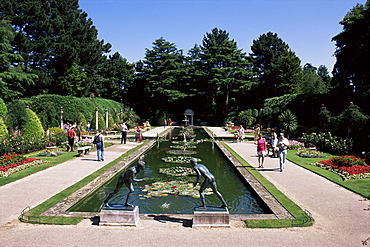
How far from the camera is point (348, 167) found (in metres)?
11.6

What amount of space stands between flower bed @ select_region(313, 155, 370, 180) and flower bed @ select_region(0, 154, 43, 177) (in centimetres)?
1165

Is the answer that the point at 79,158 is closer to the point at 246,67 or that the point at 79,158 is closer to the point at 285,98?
the point at 285,98

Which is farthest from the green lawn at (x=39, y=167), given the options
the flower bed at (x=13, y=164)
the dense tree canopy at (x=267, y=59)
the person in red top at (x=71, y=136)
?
the dense tree canopy at (x=267, y=59)

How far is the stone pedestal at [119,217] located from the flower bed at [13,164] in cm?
622

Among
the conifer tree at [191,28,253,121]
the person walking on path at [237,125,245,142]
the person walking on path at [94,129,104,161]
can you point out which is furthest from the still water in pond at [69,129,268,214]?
the conifer tree at [191,28,253,121]

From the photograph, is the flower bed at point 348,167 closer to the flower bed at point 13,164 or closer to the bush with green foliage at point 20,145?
the flower bed at point 13,164

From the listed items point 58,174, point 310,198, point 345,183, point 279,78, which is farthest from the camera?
point 279,78

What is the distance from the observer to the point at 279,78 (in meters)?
47.4

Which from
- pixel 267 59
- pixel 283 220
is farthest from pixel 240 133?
pixel 267 59

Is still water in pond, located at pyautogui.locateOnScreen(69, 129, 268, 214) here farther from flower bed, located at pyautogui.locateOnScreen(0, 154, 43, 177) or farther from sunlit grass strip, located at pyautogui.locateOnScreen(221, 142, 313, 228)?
flower bed, located at pyautogui.locateOnScreen(0, 154, 43, 177)

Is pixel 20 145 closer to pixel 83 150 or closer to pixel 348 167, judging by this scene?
pixel 83 150

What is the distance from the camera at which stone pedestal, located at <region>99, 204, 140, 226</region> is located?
646 centimetres

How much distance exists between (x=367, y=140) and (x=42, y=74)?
32.6 metres

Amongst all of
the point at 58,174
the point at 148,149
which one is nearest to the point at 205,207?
the point at 58,174
